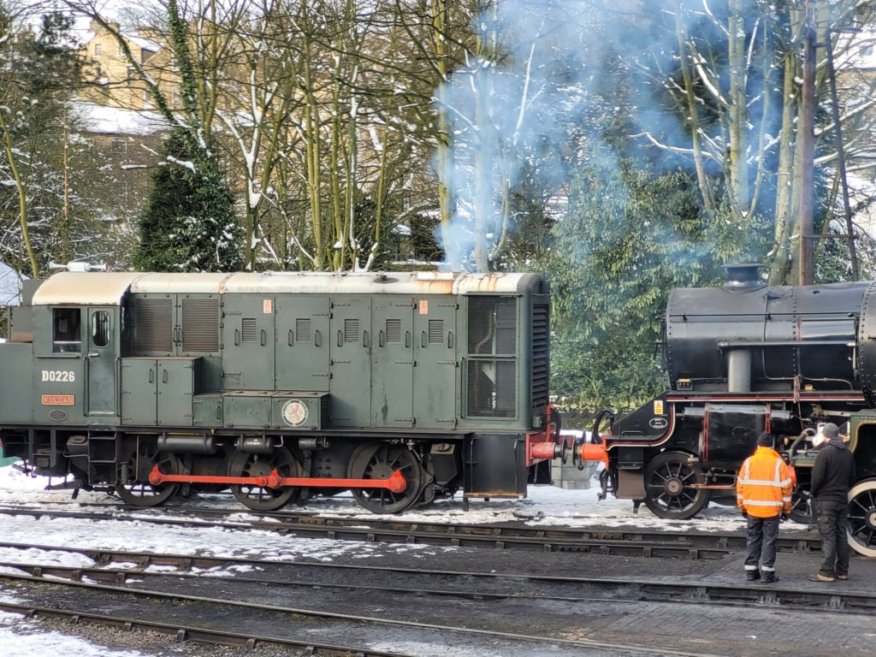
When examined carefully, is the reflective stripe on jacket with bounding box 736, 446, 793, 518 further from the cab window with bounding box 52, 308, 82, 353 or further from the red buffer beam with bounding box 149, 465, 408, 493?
the cab window with bounding box 52, 308, 82, 353

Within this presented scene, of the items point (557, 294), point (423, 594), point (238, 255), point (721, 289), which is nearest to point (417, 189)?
point (238, 255)

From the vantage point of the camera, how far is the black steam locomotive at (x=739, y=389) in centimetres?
1352

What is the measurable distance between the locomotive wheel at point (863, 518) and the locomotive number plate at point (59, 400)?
10365mm

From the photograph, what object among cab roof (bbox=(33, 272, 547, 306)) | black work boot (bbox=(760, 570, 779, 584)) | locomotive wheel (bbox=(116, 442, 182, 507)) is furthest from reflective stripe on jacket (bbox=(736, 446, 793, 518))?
locomotive wheel (bbox=(116, 442, 182, 507))

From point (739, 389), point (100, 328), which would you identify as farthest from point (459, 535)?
point (100, 328)

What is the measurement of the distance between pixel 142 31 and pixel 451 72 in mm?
10795

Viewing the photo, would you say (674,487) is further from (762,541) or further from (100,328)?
(100,328)

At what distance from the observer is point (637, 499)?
14.9 metres

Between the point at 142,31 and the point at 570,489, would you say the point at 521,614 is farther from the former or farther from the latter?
the point at 142,31

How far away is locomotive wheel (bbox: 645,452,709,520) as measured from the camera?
14664 mm

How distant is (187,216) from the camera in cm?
2773

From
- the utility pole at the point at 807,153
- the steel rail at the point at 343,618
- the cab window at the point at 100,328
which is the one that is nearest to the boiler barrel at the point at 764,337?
the utility pole at the point at 807,153

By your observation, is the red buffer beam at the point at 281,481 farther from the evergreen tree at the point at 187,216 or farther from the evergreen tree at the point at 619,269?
the evergreen tree at the point at 187,216

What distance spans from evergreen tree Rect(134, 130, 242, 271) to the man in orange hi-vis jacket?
738 inches
